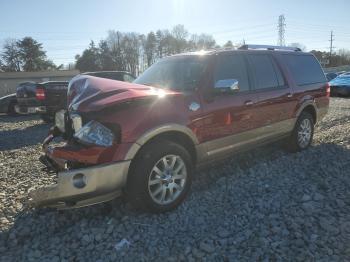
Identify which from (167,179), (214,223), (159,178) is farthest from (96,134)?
(214,223)

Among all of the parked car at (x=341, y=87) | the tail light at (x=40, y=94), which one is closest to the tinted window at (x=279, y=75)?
the tail light at (x=40, y=94)

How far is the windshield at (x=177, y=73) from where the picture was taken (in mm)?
4355

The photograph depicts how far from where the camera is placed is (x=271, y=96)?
5.25m

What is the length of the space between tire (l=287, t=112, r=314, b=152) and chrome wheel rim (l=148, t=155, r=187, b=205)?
2.96m

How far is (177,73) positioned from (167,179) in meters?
1.57

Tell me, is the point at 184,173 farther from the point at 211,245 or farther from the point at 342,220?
the point at 342,220

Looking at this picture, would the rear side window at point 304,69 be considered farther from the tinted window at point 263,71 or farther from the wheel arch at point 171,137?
the wheel arch at point 171,137

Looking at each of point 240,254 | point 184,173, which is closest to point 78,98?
point 184,173

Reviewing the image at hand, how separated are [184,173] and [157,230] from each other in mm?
764

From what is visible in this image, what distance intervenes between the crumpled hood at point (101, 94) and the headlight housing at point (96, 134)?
0.56 feet

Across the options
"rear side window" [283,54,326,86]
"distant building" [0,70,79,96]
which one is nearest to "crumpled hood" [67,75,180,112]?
"rear side window" [283,54,326,86]

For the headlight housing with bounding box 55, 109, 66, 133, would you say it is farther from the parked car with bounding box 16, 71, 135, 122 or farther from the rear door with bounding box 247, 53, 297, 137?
the parked car with bounding box 16, 71, 135, 122

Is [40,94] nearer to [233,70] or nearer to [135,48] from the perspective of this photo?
[233,70]

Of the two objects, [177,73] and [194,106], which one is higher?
[177,73]
